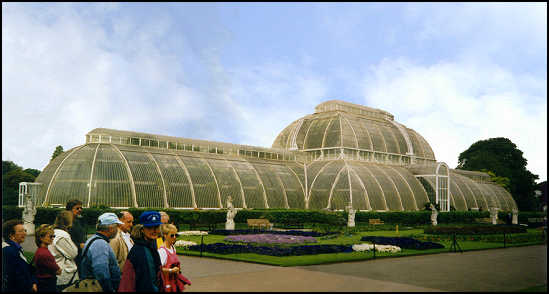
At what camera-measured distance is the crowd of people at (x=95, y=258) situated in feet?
30.6

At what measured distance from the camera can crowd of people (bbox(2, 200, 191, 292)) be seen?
9320 millimetres

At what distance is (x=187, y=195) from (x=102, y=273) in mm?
43958

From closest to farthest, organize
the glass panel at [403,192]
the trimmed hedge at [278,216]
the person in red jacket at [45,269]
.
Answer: the person in red jacket at [45,269], the trimmed hedge at [278,216], the glass panel at [403,192]

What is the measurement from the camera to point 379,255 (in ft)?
84.6

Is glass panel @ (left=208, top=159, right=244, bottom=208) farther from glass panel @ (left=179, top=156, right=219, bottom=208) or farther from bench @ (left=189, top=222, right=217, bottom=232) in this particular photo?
bench @ (left=189, top=222, right=217, bottom=232)

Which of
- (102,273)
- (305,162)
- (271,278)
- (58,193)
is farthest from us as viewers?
(305,162)

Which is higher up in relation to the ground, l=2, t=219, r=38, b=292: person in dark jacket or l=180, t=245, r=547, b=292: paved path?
l=2, t=219, r=38, b=292: person in dark jacket

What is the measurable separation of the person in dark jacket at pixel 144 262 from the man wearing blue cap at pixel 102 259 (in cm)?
64

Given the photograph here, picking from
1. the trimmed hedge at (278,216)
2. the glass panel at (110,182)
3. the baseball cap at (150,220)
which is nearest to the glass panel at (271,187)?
the trimmed hedge at (278,216)

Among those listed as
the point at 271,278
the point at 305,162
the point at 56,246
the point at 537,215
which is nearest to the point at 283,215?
the point at 305,162

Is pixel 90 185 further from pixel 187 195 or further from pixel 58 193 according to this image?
pixel 187 195

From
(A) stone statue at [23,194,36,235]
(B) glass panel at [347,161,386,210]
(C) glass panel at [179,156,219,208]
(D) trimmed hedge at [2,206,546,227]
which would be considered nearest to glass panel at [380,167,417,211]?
(B) glass panel at [347,161,386,210]

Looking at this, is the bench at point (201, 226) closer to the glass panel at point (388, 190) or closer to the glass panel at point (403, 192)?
the glass panel at point (388, 190)

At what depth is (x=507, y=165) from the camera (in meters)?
112
